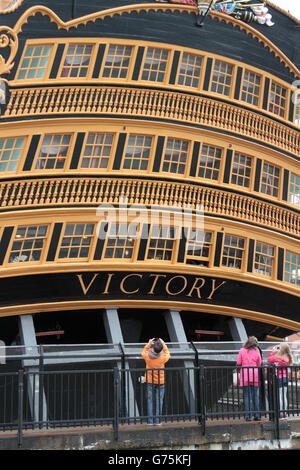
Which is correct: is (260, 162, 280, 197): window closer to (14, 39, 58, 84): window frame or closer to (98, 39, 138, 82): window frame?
(98, 39, 138, 82): window frame

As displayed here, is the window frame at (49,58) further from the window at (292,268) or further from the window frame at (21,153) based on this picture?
the window at (292,268)

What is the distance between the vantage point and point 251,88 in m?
24.2

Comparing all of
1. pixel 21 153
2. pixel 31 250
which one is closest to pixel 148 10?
pixel 21 153

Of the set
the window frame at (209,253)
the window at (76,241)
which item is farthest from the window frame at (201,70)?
the window at (76,241)

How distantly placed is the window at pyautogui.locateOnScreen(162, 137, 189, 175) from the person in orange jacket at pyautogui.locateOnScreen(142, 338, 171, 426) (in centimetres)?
957

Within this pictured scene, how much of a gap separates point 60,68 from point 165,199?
489cm

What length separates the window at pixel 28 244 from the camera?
21094 millimetres

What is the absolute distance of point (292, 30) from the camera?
83.0 feet

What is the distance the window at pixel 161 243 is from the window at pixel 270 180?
3.72 m

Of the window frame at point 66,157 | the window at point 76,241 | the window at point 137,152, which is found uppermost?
the window at point 137,152

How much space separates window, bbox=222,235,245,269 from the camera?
23641 mm

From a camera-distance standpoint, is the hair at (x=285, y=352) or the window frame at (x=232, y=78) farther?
the window frame at (x=232, y=78)

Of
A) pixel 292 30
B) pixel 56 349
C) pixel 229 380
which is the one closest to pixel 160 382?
pixel 229 380

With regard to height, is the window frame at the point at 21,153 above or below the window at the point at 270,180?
below
